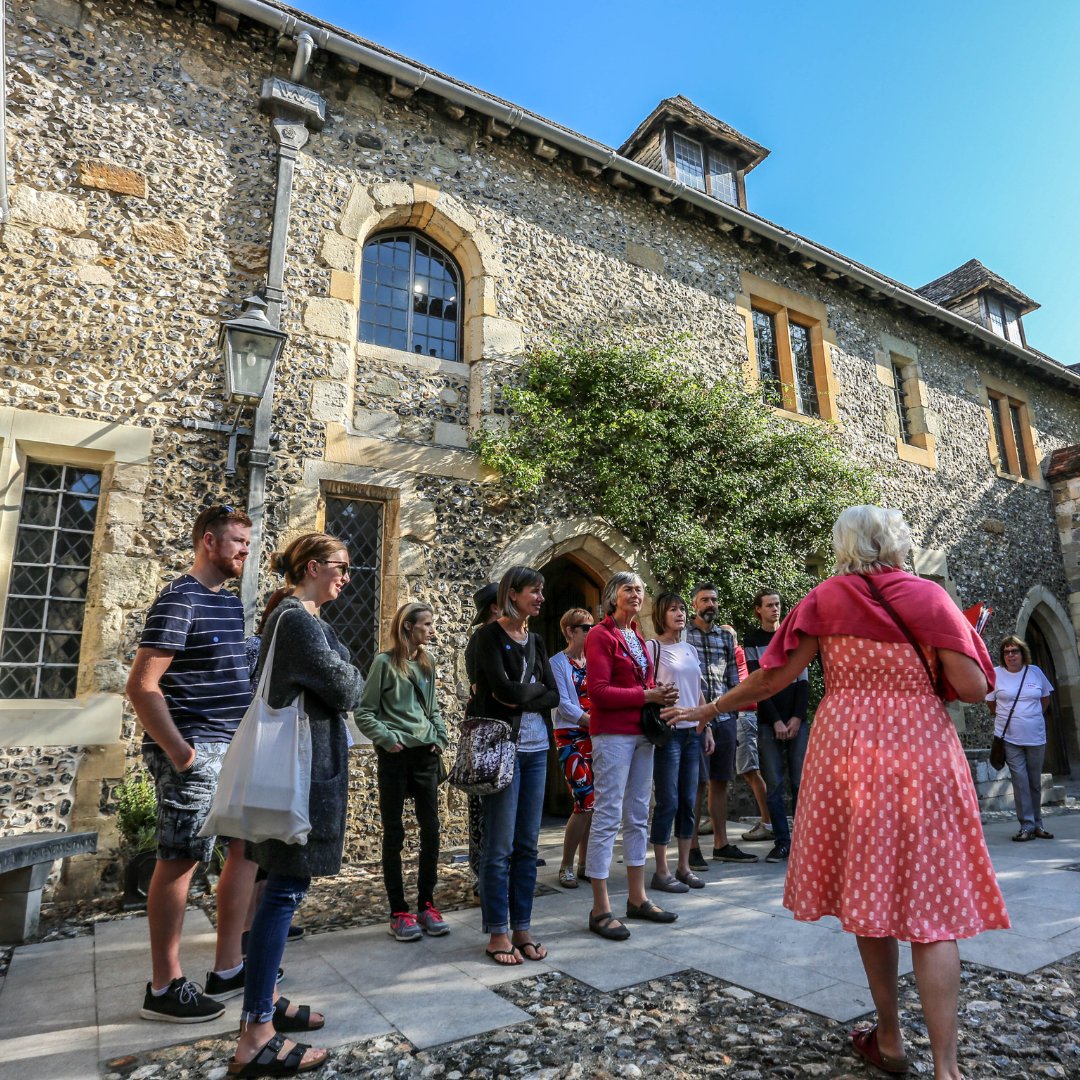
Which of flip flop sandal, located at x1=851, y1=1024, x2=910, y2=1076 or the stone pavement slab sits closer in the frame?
flip flop sandal, located at x1=851, y1=1024, x2=910, y2=1076

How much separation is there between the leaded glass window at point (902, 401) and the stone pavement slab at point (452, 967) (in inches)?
306

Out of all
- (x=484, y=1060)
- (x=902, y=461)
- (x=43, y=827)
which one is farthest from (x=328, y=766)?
(x=902, y=461)

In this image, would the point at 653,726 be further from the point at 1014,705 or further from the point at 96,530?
the point at 1014,705

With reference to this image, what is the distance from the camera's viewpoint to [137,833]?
4508 mm

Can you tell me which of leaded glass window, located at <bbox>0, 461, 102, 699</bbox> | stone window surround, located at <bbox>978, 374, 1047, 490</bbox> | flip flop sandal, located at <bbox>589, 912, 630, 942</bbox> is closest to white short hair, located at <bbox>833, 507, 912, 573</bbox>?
flip flop sandal, located at <bbox>589, 912, 630, 942</bbox>

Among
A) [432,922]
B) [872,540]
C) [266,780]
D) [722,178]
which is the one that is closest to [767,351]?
[722,178]

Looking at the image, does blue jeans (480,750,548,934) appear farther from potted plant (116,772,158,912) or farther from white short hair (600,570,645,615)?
potted plant (116,772,158,912)

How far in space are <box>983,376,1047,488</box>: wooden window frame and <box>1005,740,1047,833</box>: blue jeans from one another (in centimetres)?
698

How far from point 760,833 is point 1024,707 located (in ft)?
8.32

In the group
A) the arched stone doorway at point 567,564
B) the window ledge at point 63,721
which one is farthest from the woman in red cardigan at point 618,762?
the window ledge at point 63,721

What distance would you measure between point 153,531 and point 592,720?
11.4 ft

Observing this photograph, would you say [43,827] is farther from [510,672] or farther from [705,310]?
[705,310]

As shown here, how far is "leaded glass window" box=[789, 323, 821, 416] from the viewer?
9.68 metres

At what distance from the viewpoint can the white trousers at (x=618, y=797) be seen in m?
3.49
